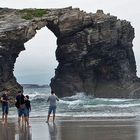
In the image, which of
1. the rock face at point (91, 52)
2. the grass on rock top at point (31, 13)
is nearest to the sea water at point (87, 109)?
the rock face at point (91, 52)

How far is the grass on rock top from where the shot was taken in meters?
71.9

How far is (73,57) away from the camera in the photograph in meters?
78.9

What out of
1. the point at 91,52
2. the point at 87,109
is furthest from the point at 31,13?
the point at 87,109

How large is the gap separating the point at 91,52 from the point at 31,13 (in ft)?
35.3

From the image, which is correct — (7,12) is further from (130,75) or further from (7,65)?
(130,75)

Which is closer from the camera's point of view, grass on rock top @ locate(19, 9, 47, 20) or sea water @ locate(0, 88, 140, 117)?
sea water @ locate(0, 88, 140, 117)

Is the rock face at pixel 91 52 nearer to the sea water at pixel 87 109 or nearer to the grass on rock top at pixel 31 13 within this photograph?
the grass on rock top at pixel 31 13

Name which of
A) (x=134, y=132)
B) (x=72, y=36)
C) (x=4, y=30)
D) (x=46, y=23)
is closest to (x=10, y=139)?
(x=134, y=132)

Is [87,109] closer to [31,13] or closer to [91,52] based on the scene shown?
[31,13]

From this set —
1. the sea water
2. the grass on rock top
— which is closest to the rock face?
the grass on rock top

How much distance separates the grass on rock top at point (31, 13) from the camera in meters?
71.9

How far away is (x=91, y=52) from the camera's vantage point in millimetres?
78625

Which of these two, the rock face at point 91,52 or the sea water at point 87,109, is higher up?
the rock face at point 91,52

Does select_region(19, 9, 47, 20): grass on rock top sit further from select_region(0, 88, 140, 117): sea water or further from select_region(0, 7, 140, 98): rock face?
select_region(0, 88, 140, 117): sea water
